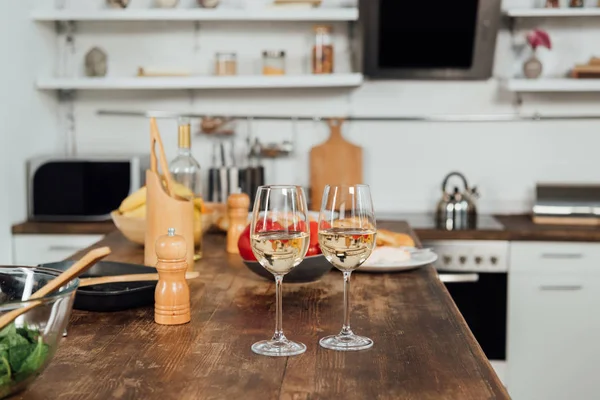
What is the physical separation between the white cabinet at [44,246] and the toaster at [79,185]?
3.7 inches

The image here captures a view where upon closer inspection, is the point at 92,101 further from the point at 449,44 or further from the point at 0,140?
the point at 449,44

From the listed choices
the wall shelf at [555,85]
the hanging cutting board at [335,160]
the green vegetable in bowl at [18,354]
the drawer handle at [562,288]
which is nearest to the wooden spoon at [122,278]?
the green vegetable in bowl at [18,354]

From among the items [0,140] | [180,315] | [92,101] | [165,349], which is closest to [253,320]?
[180,315]

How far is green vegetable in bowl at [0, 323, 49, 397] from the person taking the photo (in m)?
1.06

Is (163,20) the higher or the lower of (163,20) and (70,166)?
the higher

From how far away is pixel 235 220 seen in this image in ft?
7.75

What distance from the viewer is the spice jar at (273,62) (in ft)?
12.8

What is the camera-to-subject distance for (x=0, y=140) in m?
3.53

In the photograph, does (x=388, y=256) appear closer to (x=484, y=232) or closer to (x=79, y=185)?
(x=484, y=232)

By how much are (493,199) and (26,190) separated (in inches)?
84.7

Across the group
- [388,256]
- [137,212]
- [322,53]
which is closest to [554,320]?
[322,53]

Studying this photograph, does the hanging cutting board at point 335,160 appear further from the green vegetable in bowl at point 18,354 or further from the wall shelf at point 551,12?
the green vegetable in bowl at point 18,354

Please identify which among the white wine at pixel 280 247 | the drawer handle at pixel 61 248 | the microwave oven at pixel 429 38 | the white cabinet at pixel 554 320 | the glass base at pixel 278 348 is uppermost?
the microwave oven at pixel 429 38

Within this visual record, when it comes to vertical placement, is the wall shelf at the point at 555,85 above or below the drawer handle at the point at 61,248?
above
